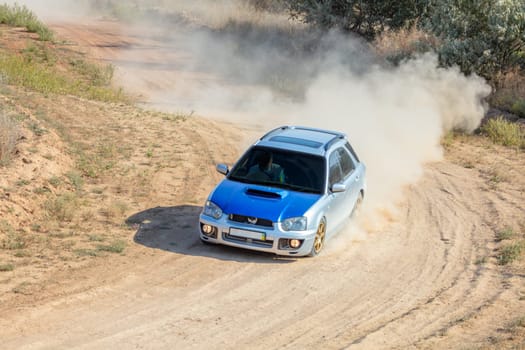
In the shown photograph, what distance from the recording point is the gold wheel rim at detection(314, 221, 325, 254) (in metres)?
12.5

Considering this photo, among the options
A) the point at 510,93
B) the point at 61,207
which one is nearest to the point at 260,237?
the point at 61,207

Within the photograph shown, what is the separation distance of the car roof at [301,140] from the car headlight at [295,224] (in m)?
1.52

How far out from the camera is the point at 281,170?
13.1 m

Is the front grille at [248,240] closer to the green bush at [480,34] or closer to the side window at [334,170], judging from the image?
the side window at [334,170]

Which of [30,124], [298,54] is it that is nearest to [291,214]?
[30,124]

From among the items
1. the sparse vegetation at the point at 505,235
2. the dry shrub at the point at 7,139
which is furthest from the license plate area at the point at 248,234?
the dry shrub at the point at 7,139

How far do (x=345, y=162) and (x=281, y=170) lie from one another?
4.91 feet

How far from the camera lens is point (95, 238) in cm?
1302

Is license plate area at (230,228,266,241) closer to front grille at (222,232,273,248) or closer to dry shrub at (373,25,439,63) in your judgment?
front grille at (222,232,273,248)

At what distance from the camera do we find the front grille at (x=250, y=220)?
12.2 m

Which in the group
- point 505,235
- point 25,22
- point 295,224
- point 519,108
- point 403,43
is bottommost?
point 505,235

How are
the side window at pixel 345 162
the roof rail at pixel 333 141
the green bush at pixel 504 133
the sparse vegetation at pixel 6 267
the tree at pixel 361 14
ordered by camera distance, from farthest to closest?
1. the tree at pixel 361 14
2. the green bush at pixel 504 133
3. the side window at pixel 345 162
4. the roof rail at pixel 333 141
5. the sparse vegetation at pixel 6 267

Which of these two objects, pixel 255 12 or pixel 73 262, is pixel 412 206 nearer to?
pixel 73 262

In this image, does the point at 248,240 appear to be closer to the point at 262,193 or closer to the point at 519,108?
the point at 262,193
